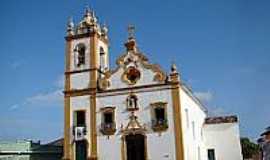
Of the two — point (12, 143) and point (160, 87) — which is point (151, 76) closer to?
point (160, 87)

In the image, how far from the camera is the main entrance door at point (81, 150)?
3528cm

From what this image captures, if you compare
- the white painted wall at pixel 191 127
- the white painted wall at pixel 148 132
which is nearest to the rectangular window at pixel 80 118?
the white painted wall at pixel 148 132

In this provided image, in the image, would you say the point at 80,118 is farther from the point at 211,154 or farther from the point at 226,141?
the point at 226,141

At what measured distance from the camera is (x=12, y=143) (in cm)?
3900

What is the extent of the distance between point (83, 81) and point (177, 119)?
8.87 metres

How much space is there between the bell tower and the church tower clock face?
8.56 feet

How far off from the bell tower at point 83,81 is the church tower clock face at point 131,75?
8.56ft

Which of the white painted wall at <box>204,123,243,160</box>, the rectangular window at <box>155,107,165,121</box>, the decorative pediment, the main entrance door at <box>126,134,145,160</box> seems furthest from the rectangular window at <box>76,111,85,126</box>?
the white painted wall at <box>204,123,243,160</box>

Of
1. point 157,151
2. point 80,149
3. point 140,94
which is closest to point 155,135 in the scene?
point 157,151

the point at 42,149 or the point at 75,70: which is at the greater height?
the point at 75,70

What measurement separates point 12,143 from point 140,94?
12885 millimetres

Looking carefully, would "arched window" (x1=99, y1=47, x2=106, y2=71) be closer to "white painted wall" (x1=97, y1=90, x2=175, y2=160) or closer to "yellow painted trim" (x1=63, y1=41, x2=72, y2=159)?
"yellow painted trim" (x1=63, y1=41, x2=72, y2=159)

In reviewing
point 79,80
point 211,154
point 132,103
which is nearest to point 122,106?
point 132,103

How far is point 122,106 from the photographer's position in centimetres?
3534
